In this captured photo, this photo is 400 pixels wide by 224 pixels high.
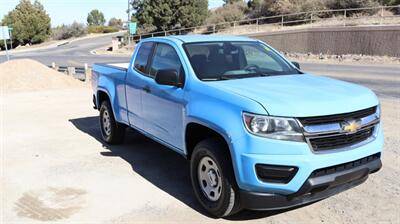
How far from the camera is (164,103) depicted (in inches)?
218

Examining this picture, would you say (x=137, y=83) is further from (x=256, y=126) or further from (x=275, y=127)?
(x=275, y=127)

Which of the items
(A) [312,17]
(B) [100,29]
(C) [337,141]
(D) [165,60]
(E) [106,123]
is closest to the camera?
(C) [337,141]

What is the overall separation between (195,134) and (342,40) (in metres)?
26.9

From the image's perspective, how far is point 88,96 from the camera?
14.2 m

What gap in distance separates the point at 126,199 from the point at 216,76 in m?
1.69

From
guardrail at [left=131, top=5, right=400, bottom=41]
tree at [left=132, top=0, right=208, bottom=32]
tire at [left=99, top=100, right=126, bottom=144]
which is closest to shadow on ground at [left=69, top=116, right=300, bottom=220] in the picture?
tire at [left=99, top=100, right=126, bottom=144]

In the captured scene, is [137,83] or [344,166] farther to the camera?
[137,83]

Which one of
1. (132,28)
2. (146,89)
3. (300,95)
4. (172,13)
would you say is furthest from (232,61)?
(172,13)

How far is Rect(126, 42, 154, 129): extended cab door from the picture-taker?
632cm

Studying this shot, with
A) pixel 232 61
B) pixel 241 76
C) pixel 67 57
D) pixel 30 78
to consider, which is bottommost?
pixel 67 57

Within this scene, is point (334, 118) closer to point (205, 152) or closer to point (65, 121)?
point (205, 152)

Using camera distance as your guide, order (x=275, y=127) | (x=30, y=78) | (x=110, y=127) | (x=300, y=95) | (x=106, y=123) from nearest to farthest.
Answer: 1. (x=275, y=127)
2. (x=300, y=95)
3. (x=110, y=127)
4. (x=106, y=123)
5. (x=30, y=78)

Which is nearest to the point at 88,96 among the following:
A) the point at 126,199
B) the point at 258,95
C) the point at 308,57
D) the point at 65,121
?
the point at 65,121

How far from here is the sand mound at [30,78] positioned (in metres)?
16.7
